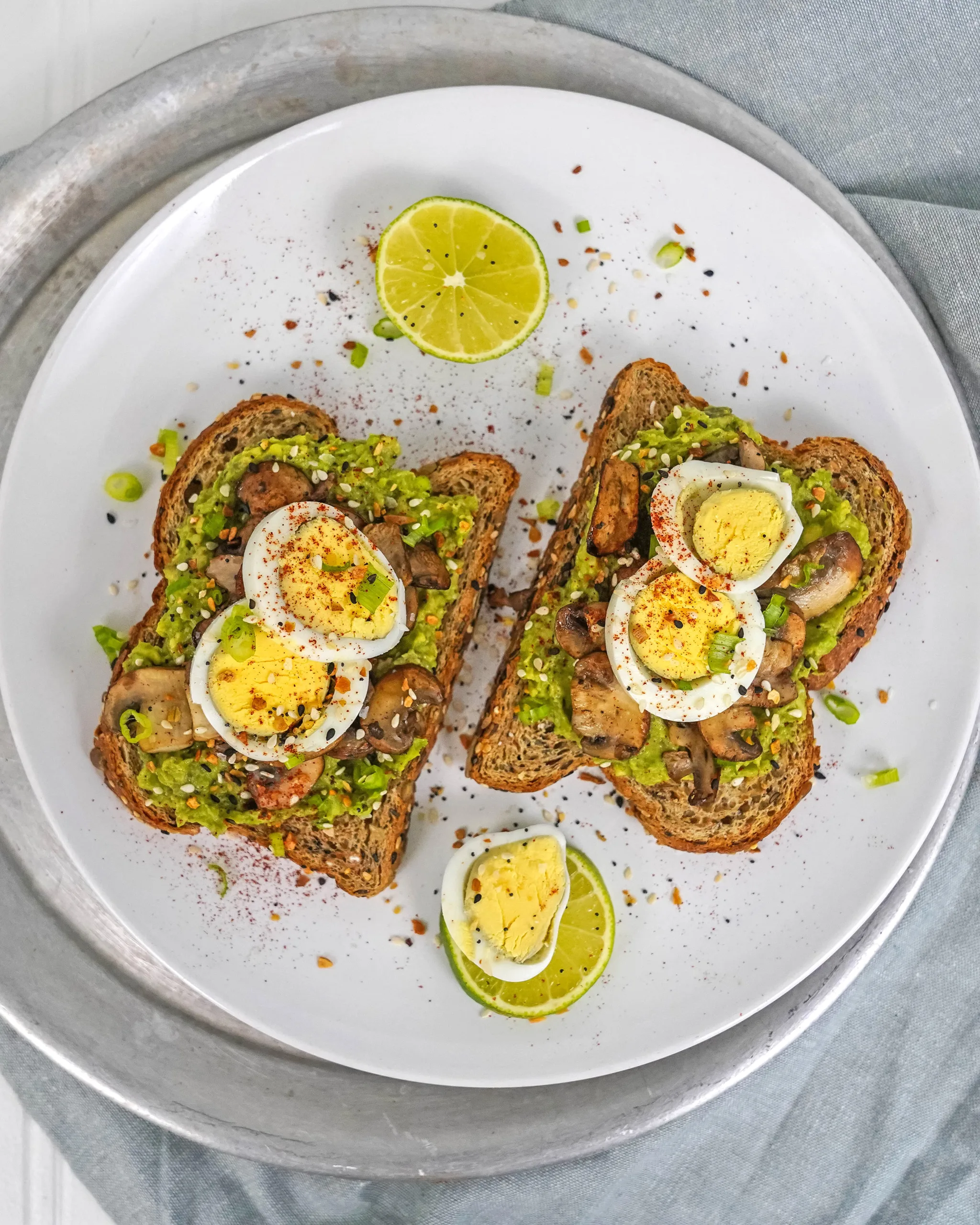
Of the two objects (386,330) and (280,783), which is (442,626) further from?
(386,330)

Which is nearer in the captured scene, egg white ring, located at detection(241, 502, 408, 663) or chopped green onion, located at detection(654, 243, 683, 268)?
egg white ring, located at detection(241, 502, 408, 663)

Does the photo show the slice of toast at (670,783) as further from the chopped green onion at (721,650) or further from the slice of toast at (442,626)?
the chopped green onion at (721,650)

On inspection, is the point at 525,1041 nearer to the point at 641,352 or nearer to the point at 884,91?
the point at 641,352

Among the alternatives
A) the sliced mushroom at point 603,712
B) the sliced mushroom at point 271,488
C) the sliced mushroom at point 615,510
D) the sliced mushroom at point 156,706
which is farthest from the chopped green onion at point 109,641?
the sliced mushroom at point 615,510

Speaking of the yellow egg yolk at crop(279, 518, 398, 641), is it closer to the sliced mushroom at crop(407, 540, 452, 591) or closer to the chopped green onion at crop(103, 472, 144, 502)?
the sliced mushroom at crop(407, 540, 452, 591)

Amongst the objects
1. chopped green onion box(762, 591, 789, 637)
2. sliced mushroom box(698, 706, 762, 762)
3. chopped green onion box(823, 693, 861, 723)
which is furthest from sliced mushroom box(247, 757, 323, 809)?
chopped green onion box(823, 693, 861, 723)

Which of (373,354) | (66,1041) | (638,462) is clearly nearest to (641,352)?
(638,462)

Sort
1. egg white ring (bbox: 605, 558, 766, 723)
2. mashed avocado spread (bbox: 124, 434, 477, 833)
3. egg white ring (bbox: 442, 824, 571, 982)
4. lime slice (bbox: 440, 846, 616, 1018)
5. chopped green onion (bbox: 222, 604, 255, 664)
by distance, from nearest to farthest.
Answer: chopped green onion (bbox: 222, 604, 255, 664)
egg white ring (bbox: 605, 558, 766, 723)
mashed avocado spread (bbox: 124, 434, 477, 833)
egg white ring (bbox: 442, 824, 571, 982)
lime slice (bbox: 440, 846, 616, 1018)
